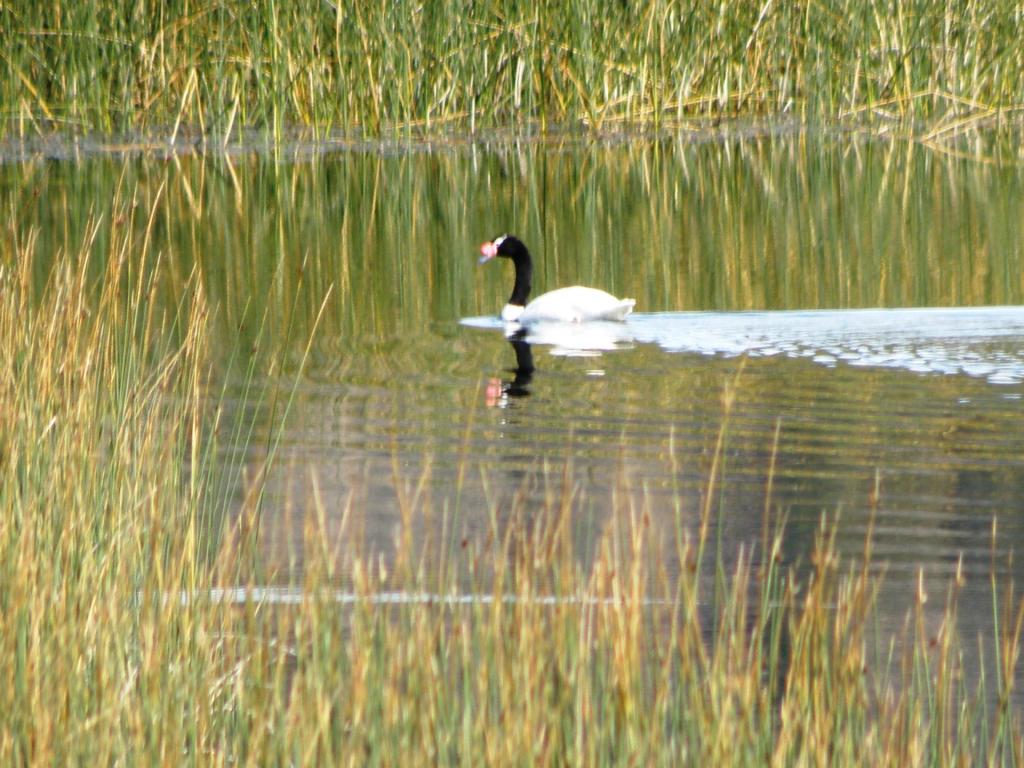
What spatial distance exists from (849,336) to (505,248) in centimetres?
303

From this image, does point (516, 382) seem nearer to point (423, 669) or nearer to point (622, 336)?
point (622, 336)

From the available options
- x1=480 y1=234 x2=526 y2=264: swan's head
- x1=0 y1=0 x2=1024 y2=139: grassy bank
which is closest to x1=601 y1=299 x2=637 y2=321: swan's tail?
x1=480 y1=234 x2=526 y2=264: swan's head

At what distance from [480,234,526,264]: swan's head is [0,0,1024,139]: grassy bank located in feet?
21.0

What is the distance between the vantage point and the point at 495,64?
19031 mm

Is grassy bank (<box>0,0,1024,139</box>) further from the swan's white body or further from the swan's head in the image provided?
the swan's white body

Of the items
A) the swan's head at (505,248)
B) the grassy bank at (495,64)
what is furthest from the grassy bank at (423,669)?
the grassy bank at (495,64)

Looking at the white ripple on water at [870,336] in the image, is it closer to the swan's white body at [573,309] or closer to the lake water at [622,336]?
the lake water at [622,336]

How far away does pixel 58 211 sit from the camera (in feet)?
49.4

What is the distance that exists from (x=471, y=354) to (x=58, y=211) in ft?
21.4

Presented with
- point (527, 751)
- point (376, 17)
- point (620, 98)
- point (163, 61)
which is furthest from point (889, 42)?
point (527, 751)

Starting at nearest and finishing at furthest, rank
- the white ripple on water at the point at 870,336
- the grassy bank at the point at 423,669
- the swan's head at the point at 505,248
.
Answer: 1. the grassy bank at the point at 423,669
2. the white ripple on water at the point at 870,336
3. the swan's head at the point at 505,248

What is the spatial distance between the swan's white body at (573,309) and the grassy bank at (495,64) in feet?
25.6

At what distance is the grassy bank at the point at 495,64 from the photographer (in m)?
18.0

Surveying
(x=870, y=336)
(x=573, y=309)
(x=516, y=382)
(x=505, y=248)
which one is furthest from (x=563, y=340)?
(x=505, y=248)
